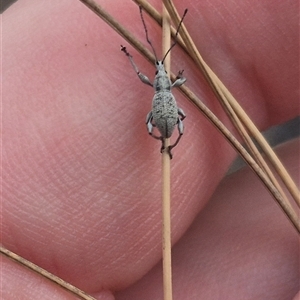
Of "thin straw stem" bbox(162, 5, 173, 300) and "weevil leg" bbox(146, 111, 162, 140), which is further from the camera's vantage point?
"weevil leg" bbox(146, 111, 162, 140)

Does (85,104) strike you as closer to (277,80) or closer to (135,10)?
(135,10)

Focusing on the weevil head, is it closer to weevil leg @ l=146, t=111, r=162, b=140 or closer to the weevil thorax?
the weevil thorax

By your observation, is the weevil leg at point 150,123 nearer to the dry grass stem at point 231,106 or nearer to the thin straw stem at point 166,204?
the thin straw stem at point 166,204

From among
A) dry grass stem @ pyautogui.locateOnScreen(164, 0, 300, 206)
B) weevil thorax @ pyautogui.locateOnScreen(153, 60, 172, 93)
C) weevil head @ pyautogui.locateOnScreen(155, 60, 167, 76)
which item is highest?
weevil head @ pyautogui.locateOnScreen(155, 60, 167, 76)

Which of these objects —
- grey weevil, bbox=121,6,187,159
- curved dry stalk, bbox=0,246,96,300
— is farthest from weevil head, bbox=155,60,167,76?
curved dry stalk, bbox=0,246,96,300

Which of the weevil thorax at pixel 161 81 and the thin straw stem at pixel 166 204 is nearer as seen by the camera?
the thin straw stem at pixel 166 204

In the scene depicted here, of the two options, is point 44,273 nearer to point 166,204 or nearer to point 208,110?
point 166,204

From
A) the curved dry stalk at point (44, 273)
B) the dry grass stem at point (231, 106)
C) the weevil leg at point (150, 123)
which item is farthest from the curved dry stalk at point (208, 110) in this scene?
the curved dry stalk at point (44, 273)

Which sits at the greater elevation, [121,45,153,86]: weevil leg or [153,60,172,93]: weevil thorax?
[121,45,153,86]: weevil leg
